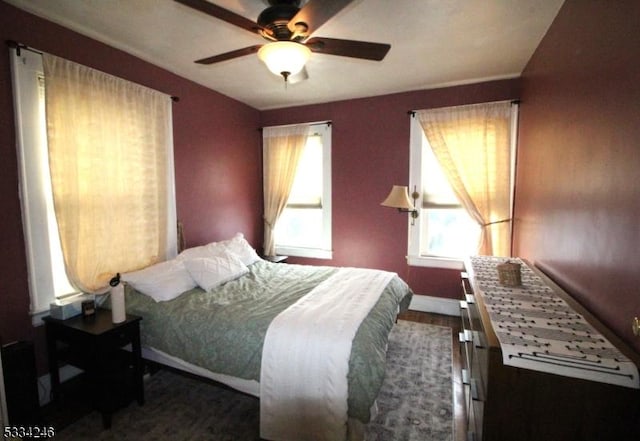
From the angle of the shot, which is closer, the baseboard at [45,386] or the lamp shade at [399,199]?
the baseboard at [45,386]

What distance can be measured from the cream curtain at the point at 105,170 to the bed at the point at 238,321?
0.99 feet

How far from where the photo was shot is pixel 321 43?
1742mm

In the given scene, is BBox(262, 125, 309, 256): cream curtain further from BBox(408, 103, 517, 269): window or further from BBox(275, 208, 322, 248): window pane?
BBox(408, 103, 517, 269): window

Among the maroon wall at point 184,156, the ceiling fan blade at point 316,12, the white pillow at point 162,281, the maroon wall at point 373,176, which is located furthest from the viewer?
the maroon wall at point 373,176

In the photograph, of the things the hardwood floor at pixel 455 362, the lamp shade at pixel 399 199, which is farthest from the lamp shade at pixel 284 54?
the hardwood floor at pixel 455 362

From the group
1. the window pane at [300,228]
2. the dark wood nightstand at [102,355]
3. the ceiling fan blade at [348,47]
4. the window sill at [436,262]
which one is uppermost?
the ceiling fan blade at [348,47]

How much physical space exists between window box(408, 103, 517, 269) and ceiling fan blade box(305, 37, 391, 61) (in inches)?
74.2

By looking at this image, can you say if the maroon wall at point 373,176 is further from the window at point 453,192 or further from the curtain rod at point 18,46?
the curtain rod at point 18,46

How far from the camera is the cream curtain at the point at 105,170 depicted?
6.96ft

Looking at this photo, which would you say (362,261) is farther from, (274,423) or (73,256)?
(73,256)

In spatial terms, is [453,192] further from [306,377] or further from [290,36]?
[306,377]

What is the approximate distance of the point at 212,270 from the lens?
8.48ft

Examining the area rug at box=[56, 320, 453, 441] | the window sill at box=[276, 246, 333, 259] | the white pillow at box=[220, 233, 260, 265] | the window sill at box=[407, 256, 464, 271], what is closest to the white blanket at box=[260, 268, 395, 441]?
the area rug at box=[56, 320, 453, 441]

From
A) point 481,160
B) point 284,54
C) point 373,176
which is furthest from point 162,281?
point 481,160
